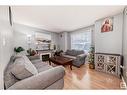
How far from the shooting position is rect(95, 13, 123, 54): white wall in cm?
273

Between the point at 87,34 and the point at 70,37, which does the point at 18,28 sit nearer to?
the point at 70,37

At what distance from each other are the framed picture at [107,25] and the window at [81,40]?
1214 mm

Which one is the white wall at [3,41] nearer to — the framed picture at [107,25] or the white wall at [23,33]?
the framed picture at [107,25]

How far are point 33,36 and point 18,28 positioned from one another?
3.05 feet

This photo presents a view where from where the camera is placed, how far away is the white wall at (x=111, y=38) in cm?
273

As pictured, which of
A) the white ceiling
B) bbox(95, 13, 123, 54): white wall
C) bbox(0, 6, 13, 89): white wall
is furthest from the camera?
bbox(95, 13, 123, 54): white wall

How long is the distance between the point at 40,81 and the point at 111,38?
2732 millimetres

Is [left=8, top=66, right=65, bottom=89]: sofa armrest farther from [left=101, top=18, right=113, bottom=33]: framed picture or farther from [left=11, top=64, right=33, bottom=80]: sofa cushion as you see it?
[left=101, top=18, right=113, bottom=33]: framed picture

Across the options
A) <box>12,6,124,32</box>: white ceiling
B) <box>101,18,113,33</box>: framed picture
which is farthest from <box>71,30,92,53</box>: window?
<box>12,6,124,32</box>: white ceiling

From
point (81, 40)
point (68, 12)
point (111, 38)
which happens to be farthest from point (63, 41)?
point (111, 38)

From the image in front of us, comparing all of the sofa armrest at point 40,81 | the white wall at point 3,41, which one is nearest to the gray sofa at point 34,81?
the sofa armrest at point 40,81

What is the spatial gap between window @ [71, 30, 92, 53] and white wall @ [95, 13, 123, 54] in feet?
3.56

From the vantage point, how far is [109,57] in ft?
9.41
